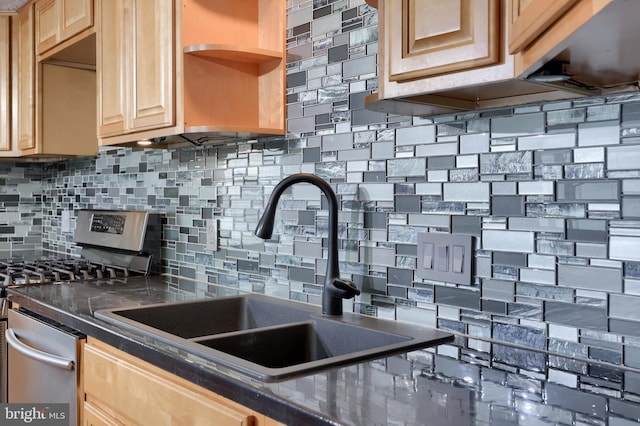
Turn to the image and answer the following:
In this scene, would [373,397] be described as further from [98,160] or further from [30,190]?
[30,190]

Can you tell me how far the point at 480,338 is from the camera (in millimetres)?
1456

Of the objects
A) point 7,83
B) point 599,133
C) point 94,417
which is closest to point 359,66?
point 599,133

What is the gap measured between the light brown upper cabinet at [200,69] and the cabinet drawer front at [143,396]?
0.78 m

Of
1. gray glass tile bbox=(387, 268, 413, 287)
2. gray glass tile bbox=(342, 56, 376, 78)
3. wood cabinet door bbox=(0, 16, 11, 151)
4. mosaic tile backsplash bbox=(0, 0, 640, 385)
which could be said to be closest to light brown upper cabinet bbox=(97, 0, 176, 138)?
mosaic tile backsplash bbox=(0, 0, 640, 385)

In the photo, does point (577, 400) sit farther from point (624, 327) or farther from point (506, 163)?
point (506, 163)

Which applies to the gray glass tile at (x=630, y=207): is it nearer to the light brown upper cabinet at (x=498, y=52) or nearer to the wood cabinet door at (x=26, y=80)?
the light brown upper cabinet at (x=498, y=52)

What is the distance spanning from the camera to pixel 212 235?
238 cm

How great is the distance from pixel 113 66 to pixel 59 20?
2.25ft

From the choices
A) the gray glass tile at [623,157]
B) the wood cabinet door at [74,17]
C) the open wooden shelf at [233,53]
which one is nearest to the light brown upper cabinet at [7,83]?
the wood cabinet door at [74,17]

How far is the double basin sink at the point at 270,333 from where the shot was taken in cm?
130

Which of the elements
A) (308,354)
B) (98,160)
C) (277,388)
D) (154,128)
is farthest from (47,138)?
(277,388)

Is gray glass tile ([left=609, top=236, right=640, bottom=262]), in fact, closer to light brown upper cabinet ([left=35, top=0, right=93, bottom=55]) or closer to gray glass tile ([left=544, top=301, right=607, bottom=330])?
gray glass tile ([left=544, top=301, right=607, bottom=330])

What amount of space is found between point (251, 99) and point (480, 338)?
1169 mm

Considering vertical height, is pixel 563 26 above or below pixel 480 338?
above
